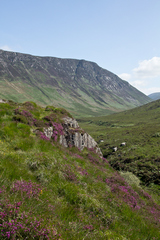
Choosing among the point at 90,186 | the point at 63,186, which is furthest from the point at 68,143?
the point at 63,186

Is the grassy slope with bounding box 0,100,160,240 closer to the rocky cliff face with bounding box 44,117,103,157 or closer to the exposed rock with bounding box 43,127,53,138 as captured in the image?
the exposed rock with bounding box 43,127,53,138

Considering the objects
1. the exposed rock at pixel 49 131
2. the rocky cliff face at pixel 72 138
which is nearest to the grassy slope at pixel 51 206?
the exposed rock at pixel 49 131

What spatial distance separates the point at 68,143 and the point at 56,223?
45.9 feet

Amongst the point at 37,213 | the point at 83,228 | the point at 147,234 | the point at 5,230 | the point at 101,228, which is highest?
the point at 5,230

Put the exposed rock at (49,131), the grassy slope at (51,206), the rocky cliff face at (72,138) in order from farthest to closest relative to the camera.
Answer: the rocky cliff face at (72,138)
the exposed rock at (49,131)
the grassy slope at (51,206)

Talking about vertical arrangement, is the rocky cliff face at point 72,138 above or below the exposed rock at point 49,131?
below

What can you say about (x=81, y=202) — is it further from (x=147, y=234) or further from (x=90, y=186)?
(x=147, y=234)

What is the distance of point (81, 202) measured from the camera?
18.0 feet

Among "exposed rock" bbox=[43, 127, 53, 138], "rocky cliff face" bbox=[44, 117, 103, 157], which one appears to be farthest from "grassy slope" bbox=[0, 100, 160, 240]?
"rocky cliff face" bbox=[44, 117, 103, 157]

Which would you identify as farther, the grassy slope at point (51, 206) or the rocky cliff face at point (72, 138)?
the rocky cliff face at point (72, 138)

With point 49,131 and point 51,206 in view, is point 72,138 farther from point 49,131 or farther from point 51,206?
point 51,206

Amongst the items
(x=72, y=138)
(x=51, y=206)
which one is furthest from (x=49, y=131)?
(x=51, y=206)

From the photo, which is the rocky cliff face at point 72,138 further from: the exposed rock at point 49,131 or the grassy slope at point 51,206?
the grassy slope at point 51,206

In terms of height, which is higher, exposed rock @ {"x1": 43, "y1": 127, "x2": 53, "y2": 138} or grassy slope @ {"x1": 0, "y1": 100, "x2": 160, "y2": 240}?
exposed rock @ {"x1": 43, "y1": 127, "x2": 53, "y2": 138}
